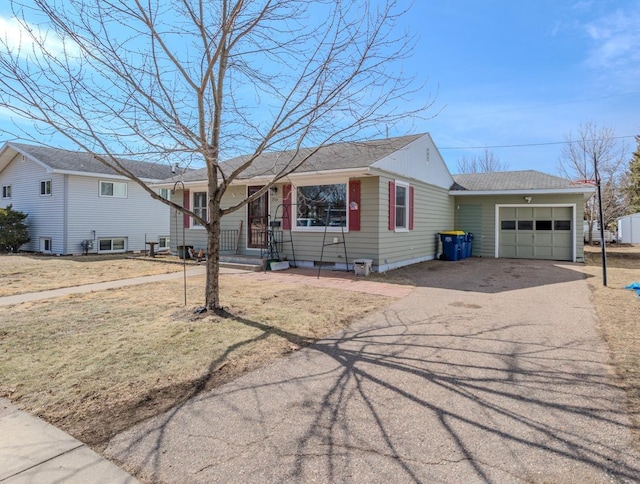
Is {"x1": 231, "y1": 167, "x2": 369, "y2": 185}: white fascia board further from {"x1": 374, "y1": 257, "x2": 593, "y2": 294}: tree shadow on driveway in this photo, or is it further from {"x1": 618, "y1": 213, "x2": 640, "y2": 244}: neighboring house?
{"x1": 618, "y1": 213, "x2": 640, "y2": 244}: neighboring house

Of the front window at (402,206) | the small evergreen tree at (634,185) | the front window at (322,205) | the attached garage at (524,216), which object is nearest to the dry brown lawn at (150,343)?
the front window at (322,205)

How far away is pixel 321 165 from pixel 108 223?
11.6m

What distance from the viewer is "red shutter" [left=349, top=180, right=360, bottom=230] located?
395 inches

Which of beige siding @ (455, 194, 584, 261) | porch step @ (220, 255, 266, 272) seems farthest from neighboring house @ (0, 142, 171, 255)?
beige siding @ (455, 194, 584, 261)

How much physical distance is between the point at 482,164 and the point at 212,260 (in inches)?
1392

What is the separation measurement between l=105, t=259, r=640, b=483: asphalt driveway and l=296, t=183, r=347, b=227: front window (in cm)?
613

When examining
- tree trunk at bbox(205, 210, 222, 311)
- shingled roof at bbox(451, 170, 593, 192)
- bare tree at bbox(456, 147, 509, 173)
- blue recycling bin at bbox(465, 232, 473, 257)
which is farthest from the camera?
bare tree at bbox(456, 147, 509, 173)

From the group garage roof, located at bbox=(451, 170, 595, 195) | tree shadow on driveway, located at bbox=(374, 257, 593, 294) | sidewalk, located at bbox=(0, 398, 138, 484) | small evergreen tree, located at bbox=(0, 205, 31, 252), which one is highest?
garage roof, located at bbox=(451, 170, 595, 195)

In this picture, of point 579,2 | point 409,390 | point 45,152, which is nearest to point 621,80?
point 579,2

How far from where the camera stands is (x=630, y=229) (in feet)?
83.1

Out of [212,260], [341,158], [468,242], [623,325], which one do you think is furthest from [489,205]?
[212,260]

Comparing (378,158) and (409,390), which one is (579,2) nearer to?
(378,158)

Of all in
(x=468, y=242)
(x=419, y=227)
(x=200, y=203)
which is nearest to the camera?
(x=419, y=227)

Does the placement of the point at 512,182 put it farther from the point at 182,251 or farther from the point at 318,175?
the point at 182,251
